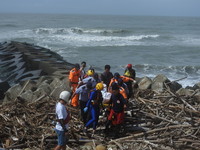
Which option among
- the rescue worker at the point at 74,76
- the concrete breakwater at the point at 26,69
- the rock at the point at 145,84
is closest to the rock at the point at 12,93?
the concrete breakwater at the point at 26,69

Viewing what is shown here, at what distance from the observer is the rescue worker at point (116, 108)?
8.20 m

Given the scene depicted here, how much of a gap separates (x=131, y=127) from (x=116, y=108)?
3.06 feet

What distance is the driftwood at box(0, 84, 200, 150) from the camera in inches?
313

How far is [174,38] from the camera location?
53281mm

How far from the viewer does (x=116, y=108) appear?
8.26 metres

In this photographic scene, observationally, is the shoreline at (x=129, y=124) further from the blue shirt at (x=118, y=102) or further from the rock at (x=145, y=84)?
the rock at (x=145, y=84)

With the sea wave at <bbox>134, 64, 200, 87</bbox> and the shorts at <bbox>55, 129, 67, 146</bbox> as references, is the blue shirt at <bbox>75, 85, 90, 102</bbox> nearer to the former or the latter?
the shorts at <bbox>55, 129, 67, 146</bbox>

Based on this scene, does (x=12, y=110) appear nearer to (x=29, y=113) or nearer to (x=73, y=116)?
(x=29, y=113)

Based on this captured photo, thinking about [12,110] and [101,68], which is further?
[101,68]

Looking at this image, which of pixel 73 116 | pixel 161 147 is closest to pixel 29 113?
pixel 73 116

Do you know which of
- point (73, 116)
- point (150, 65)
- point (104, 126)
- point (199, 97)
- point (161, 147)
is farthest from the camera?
point (150, 65)

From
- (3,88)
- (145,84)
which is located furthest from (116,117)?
(3,88)

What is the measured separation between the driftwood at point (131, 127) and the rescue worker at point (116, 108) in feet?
1.52

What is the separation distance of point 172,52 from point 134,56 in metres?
6.03
